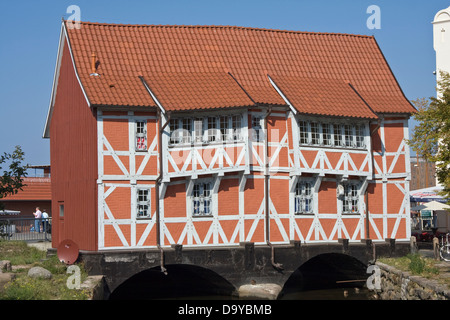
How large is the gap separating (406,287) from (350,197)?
590 cm

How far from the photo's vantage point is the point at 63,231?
1207 inches

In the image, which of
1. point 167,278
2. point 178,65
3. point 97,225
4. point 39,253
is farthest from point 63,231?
point 178,65

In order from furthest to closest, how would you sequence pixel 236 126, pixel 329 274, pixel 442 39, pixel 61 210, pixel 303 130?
pixel 442 39 < pixel 329 274 < pixel 61 210 < pixel 303 130 < pixel 236 126

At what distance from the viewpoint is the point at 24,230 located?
3356cm

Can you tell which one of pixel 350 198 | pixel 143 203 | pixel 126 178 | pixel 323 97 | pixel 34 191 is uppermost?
pixel 323 97

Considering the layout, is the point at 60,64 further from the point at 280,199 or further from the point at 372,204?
the point at 372,204

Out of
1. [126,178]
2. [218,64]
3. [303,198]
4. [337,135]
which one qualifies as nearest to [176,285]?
[303,198]

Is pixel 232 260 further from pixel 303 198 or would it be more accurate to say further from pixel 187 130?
pixel 187 130

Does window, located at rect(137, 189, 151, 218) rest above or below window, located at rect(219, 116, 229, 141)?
below

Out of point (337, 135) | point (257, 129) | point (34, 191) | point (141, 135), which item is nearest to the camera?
point (141, 135)

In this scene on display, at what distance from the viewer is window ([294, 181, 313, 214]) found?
30.6 m

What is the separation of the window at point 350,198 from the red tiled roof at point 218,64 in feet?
10.0

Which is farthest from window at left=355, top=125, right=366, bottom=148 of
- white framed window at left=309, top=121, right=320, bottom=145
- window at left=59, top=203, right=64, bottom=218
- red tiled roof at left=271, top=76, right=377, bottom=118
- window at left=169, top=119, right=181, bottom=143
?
window at left=59, top=203, right=64, bottom=218

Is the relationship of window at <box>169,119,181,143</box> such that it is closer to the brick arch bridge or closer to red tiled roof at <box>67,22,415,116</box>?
red tiled roof at <box>67,22,415,116</box>
